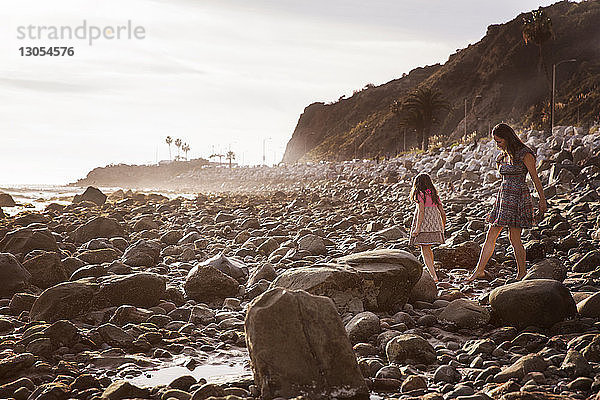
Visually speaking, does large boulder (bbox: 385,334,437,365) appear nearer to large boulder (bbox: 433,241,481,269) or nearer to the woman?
the woman

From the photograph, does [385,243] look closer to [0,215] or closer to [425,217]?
[425,217]

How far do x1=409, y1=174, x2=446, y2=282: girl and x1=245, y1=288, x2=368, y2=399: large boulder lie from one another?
13.5ft

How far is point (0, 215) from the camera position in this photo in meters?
16.3

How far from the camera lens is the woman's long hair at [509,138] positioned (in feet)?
21.4

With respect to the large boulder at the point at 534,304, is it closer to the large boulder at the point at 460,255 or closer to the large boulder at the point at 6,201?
the large boulder at the point at 460,255

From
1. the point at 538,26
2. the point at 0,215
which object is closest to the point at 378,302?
the point at 0,215

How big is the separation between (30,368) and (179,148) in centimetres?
16423

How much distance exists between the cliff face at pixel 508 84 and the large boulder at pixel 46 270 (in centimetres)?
4693

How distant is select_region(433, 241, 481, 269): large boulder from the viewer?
802 cm

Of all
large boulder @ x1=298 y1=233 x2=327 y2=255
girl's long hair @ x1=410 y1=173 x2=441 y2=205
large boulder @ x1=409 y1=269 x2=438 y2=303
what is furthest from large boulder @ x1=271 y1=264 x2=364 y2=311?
large boulder @ x1=298 y1=233 x2=327 y2=255

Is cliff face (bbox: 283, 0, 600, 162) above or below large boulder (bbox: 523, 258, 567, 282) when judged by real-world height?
above

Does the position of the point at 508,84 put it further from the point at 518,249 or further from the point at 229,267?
the point at 229,267

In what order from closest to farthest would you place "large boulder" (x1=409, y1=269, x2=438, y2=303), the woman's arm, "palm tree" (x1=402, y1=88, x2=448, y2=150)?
"large boulder" (x1=409, y1=269, x2=438, y2=303), the woman's arm, "palm tree" (x1=402, y1=88, x2=448, y2=150)

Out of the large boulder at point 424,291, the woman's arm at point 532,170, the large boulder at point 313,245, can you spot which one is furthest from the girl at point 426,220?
the large boulder at point 313,245
